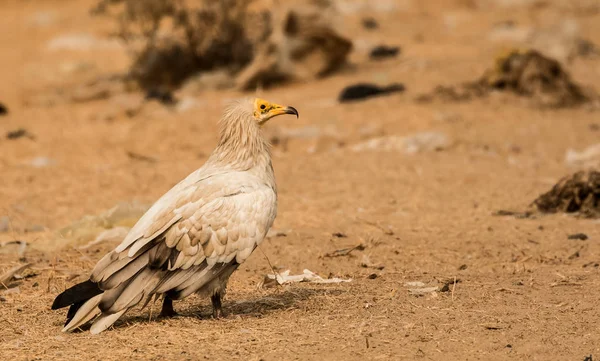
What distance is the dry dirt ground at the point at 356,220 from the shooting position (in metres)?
5.80

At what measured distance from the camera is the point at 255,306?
667cm

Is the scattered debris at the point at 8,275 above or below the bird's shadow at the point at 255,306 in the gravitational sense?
above

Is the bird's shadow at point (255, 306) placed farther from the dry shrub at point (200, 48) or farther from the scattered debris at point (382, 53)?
the scattered debris at point (382, 53)

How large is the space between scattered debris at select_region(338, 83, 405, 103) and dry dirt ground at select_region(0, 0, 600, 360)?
13.6 inches

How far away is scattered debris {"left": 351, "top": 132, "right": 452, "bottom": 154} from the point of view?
44.1 ft

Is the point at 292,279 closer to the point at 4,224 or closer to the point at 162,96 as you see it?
the point at 4,224

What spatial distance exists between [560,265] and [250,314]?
10.1 feet

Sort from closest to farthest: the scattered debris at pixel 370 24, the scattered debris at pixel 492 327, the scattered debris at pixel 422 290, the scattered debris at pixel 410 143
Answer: the scattered debris at pixel 492 327
the scattered debris at pixel 422 290
the scattered debris at pixel 410 143
the scattered debris at pixel 370 24

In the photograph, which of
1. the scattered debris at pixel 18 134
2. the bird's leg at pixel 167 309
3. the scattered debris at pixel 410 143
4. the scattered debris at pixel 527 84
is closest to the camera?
the bird's leg at pixel 167 309

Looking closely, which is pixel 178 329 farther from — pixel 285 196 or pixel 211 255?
pixel 285 196

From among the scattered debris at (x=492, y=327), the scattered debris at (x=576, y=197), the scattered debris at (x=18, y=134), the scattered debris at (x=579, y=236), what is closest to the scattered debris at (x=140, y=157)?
the scattered debris at (x=18, y=134)

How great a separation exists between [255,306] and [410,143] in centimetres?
729

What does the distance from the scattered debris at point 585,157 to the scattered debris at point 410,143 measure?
1.73 metres

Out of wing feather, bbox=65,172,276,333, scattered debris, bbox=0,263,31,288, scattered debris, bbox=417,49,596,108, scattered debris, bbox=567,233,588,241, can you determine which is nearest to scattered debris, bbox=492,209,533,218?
scattered debris, bbox=567,233,588,241
